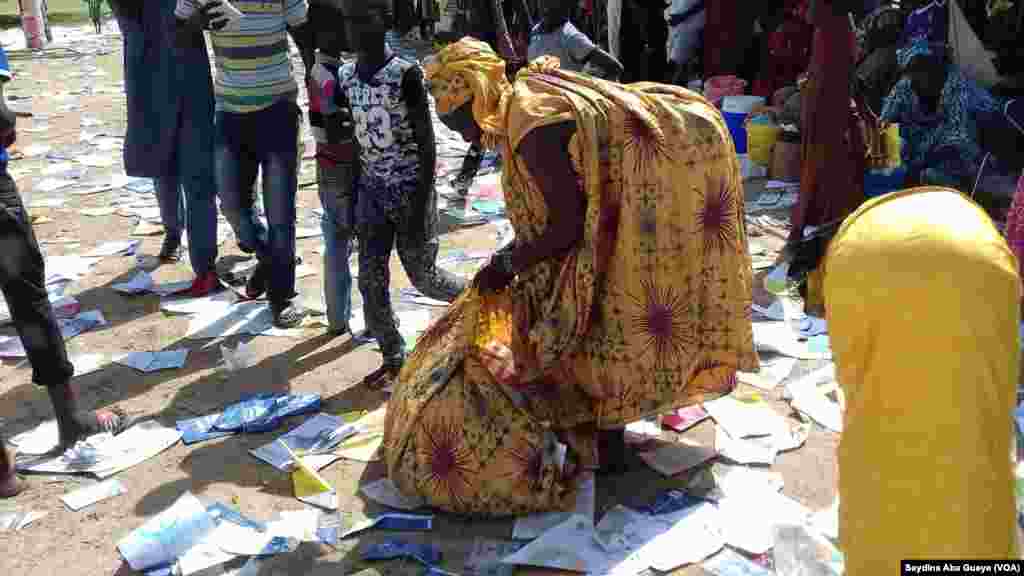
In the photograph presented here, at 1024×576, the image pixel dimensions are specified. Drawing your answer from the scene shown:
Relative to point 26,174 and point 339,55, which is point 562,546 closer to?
point 339,55

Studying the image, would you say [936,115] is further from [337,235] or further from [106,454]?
[106,454]

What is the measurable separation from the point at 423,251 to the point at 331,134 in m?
0.67

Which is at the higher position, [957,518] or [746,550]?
[957,518]

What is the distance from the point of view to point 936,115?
580 centimetres

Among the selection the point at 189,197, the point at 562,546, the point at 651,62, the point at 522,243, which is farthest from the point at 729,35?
the point at 562,546

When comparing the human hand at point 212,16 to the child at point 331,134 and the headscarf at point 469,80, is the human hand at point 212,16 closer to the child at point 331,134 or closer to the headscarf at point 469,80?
the child at point 331,134

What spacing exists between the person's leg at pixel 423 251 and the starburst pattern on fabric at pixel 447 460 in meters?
0.99

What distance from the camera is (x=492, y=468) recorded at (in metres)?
3.01

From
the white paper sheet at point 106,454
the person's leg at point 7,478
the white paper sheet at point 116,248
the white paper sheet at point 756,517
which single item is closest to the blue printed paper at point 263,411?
the white paper sheet at point 106,454

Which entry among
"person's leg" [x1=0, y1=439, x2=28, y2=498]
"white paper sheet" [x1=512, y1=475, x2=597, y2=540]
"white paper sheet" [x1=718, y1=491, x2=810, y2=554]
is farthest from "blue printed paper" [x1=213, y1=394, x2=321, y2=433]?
"white paper sheet" [x1=718, y1=491, x2=810, y2=554]

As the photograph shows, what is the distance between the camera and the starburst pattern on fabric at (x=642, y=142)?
2.89 meters

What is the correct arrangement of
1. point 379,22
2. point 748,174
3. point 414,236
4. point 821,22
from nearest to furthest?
point 379,22
point 414,236
point 821,22
point 748,174

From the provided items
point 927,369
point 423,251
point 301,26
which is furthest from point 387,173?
point 927,369

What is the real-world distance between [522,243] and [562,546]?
0.96m
